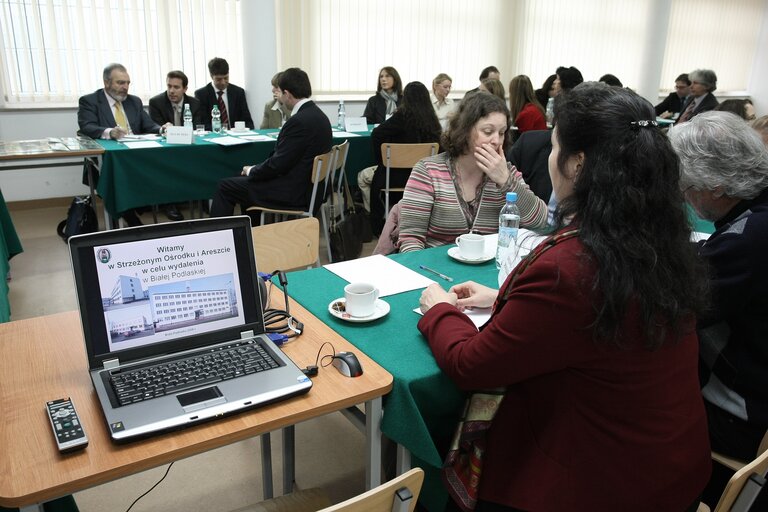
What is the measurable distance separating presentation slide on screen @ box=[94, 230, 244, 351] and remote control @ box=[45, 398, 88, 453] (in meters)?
0.14

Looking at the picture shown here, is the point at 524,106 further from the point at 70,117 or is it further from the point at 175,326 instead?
the point at 175,326

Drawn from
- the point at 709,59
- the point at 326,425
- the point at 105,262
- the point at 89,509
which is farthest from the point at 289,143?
the point at 709,59

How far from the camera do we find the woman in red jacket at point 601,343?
39.6 inches

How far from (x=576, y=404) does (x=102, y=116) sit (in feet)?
14.7

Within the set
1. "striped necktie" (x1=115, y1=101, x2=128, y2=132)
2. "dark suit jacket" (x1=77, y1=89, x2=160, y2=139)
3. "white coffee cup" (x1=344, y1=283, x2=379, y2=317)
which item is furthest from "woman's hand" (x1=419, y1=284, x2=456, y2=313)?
"striped necktie" (x1=115, y1=101, x2=128, y2=132)

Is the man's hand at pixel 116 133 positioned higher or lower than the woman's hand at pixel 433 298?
higher

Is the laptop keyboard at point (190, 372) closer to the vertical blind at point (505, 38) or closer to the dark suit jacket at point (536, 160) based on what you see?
the dark suit jacket at point (536, 160)

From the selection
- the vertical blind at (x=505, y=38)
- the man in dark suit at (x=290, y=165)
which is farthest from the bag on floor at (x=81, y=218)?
the vertical blind at (x=505, y=38)

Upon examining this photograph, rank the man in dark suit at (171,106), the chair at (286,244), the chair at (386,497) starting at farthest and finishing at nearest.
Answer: the man in dark suit at (171,106) < the chair at (286,244) < the chair at (386,497)

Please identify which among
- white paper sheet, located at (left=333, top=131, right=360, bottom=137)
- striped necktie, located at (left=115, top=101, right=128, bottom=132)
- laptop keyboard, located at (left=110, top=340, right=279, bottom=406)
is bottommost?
laptop keyboard, located at (left=110, top=340, right=279, bottom=406)

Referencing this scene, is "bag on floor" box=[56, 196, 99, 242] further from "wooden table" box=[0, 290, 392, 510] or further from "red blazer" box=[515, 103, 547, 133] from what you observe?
"red blazer" box=[515, 103, 547, 133]

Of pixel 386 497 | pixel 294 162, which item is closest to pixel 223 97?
pixel 294 162

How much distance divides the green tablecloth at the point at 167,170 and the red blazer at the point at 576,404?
3266 millimetres

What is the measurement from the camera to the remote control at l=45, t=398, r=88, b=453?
37.0 inches
